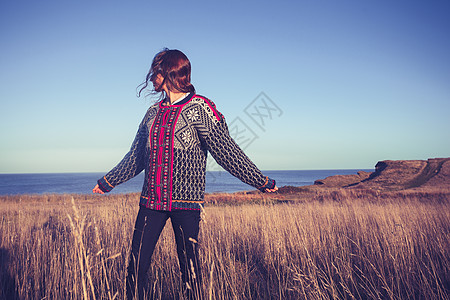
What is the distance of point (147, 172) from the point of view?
1914 mm

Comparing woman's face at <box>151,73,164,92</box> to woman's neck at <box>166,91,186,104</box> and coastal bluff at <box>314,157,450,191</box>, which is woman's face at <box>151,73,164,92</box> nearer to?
woman's neck at <box>166,91,186,104</box>

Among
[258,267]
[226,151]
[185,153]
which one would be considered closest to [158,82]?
[185,153]

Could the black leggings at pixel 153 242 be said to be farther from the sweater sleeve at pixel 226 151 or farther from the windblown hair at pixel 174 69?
the windblown hair at pixel 174 69

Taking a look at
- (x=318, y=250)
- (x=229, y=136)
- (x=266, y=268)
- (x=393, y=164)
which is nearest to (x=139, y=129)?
(x=229, y=136)

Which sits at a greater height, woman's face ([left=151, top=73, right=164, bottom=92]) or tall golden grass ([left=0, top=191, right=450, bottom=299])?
woman's face ([left=151, top=73, right=164, bottom=92])

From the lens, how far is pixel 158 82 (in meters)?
1.96

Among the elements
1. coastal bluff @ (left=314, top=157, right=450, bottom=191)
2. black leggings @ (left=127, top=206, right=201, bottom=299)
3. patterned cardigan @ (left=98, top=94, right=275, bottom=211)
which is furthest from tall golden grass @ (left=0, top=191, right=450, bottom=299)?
coastal bluff @ (left=314, top=157, right=450, bottom=191)

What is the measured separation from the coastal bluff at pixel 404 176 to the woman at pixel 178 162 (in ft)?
69.3

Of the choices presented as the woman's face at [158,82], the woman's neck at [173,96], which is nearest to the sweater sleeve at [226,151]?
the woman's neck at [173,96]

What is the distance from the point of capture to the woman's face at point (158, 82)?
1933 mm

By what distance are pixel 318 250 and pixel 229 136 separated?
2.31m

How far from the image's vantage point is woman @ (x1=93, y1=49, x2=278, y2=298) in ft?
5.93

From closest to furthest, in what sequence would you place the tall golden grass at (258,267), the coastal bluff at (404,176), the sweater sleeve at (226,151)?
the sweater sleeve at (226,151), the tall golden grass at (258,267), the coastal bluff at (404,176)

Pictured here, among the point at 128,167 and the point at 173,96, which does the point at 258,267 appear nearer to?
the point at 128,167
